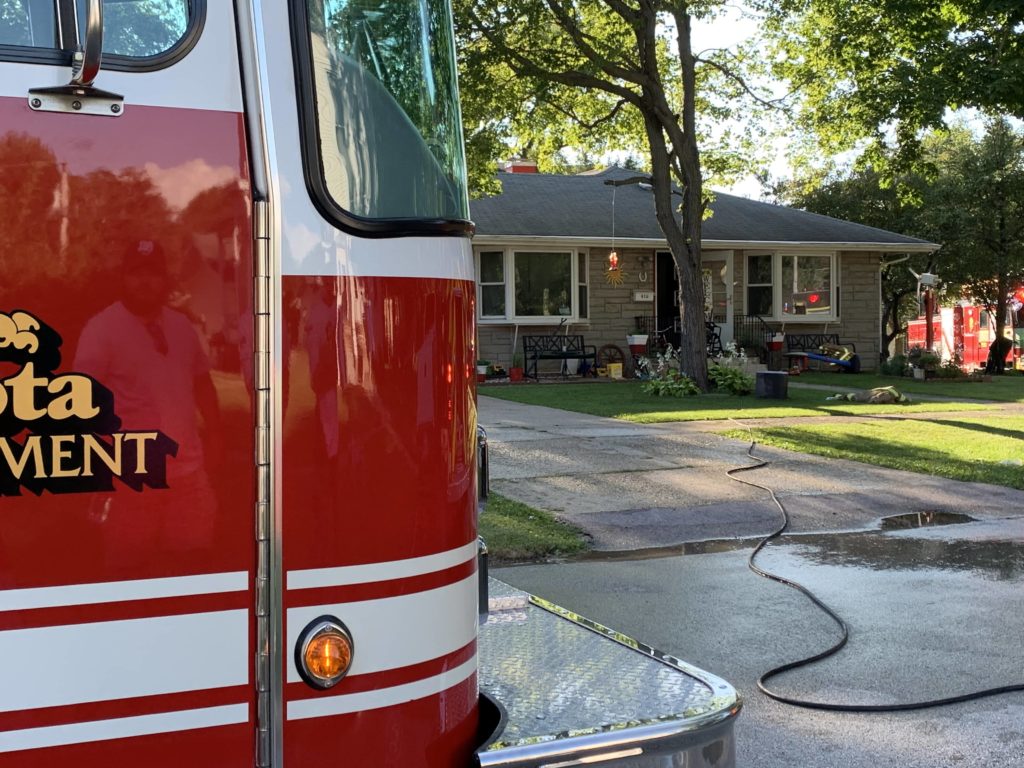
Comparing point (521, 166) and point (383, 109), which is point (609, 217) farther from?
point (383, 109)

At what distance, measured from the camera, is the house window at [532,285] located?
2270cm

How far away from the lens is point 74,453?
1.87m

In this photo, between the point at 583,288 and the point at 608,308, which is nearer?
the point at 583,288

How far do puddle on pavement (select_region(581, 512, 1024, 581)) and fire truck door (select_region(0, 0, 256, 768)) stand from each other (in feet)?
18.0

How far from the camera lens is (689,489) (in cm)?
952

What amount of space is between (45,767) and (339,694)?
52cm

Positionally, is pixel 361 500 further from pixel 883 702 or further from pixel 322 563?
pixel 883 702

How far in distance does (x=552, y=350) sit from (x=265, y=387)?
20910 mm

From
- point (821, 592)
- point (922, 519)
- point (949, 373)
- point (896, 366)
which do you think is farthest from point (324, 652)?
point (896, 366)

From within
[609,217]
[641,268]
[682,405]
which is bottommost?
[682,405]

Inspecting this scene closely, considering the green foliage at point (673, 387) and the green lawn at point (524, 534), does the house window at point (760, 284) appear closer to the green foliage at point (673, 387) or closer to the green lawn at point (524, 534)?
the green foliage at point (673, 387)

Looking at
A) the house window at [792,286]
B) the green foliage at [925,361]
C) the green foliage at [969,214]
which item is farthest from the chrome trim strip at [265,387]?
the green foliage at [969,214]

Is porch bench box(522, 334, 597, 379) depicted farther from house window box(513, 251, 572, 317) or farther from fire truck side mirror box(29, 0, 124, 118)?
fire truck side mirror box(29, 0, 124, 118)

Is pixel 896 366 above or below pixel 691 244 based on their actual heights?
below
